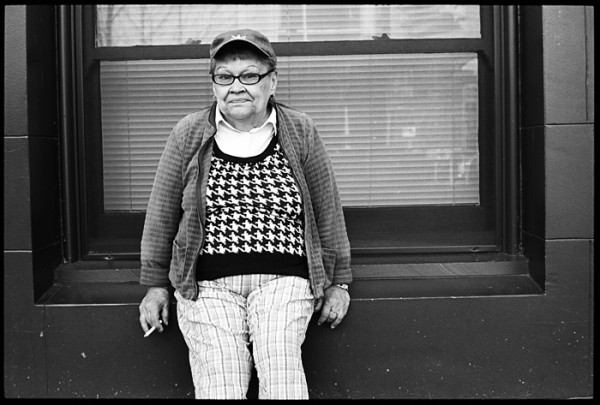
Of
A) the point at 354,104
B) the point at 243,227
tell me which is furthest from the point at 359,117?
the point at 243,227

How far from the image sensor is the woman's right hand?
11.5 feet

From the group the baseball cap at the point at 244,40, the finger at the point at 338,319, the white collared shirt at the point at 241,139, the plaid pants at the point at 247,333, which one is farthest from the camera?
the finger at the point at 338,319

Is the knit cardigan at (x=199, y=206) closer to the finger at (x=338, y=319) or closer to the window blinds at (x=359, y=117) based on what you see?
the finger at (x=338, y=319)

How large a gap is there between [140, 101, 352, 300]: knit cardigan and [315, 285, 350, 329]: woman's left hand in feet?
0.17

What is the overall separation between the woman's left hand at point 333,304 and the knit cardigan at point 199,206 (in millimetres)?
52

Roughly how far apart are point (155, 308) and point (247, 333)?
52 cm

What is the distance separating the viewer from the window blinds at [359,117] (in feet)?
13.6

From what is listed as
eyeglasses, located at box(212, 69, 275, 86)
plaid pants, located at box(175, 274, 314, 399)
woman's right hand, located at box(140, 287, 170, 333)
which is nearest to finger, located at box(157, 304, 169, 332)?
woman's right hand, located at box(140, 287, 170, 333)

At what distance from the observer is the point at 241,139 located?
11.0ft

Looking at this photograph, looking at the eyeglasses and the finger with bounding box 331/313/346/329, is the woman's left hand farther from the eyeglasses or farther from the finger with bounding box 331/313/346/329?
the eyeglasses

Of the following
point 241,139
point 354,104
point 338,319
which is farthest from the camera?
point 354,104

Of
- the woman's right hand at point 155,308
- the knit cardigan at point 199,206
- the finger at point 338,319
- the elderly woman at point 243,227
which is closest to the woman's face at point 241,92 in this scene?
the elderly woman at point 243,227

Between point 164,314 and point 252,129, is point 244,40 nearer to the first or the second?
point 252,129

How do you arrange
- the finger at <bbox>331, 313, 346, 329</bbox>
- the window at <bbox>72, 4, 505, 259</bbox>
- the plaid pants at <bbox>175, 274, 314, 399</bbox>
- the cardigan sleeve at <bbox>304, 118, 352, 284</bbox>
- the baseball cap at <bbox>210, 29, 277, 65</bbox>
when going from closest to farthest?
the plaid pants at <bbox>175, 274, 314, 399</bbox>
the baseball cap at <bbox>210, 29, 277, 65</bbox>
the cardigan sleeve at <bbox>304, 118, 352, 284</bbox>
the finger at <bbox>331, 313, 346, 329</bbox>
the window at <bbox>72, 4, 505, 259</bbox>
